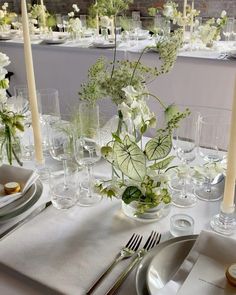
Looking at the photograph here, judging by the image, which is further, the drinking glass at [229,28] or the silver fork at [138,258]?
the drinking glass at [229,28]

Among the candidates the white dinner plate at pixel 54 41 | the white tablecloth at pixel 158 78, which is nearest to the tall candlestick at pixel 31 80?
the white tablecloth at pixel 158 78

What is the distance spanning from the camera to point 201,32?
2.93m

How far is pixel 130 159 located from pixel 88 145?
0.86ft

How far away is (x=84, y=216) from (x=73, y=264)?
0.19 m

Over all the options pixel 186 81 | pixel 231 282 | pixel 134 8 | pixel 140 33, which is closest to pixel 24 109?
pixel 231 282

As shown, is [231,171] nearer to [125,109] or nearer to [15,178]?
[125,109]

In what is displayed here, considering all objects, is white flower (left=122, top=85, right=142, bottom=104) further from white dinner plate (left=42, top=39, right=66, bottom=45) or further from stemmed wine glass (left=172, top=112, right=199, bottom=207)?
white dinner plate (left=42, top=39, right=66, bottom=45)

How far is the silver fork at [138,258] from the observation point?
75 centimetres

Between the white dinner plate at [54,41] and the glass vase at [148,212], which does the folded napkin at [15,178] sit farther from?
the white dinner plate at [54,41]

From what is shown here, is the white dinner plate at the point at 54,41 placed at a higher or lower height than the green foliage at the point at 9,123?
higher

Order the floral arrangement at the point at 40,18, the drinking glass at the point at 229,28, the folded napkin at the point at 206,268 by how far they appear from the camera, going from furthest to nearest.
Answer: the floral arrangement at the point at 40,18 < the drinking glass at the point at 229,28 < the folded napkin at the point at 206,268

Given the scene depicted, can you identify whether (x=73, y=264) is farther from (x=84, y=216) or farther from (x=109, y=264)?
(x=84, y=216)

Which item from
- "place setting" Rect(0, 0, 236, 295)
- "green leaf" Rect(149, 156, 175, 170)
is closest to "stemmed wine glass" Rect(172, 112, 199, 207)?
"place setting" Rect(0, 0, 236, 295)

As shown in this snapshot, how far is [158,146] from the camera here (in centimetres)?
95
